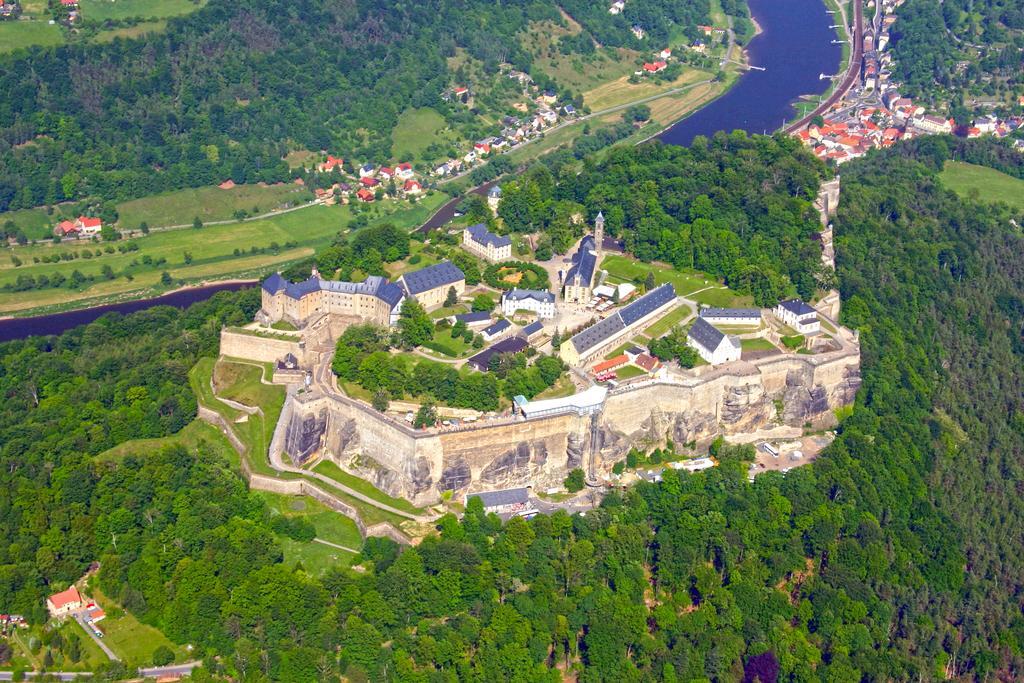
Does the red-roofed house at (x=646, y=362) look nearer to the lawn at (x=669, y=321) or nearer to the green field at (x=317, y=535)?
the lawn at (x=669, y=321)

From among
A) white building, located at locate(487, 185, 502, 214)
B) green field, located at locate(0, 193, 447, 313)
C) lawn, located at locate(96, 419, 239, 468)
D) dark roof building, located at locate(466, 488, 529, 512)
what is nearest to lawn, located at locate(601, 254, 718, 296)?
white building, located at locate(487, 185, 502, 214)

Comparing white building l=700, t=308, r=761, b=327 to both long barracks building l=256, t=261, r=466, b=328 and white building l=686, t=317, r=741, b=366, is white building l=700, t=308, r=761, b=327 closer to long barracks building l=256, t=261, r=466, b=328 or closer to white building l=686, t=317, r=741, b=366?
white building l=686, t=317, r=741, b=366

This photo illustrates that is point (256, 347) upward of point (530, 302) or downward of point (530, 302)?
downward

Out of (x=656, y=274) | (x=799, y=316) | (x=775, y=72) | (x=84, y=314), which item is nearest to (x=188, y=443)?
(x=84, y=314)

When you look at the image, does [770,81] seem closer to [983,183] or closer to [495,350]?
[983,183]

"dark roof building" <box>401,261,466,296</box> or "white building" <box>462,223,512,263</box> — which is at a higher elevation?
"dark roof building" <box>401,261,466,296</box>

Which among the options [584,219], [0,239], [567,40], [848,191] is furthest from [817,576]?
[567,40]
